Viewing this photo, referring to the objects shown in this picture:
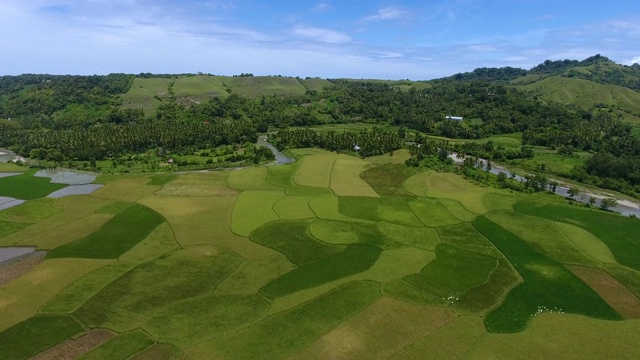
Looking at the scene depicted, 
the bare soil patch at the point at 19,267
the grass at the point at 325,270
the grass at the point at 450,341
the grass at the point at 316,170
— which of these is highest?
the grass at the point at 316,170

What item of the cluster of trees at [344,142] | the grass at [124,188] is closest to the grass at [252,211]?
the grass at [124,188]

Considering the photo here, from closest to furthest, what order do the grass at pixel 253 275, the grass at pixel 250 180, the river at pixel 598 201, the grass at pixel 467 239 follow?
the grass at pixel 253 275
the grass at pixel 467 239
the river at pixel 598 201
the grass at pixel 250 180

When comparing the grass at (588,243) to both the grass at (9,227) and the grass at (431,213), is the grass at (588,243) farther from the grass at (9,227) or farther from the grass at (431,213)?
the grass at (9,227)

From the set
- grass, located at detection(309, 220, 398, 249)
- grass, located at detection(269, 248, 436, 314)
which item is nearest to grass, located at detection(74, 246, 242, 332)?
grass, located at detection(269, 248, 436, 314)

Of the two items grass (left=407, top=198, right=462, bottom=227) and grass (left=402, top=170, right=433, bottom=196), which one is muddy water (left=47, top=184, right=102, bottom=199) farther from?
grass (left=402, top=170, right=433, bottom=196)

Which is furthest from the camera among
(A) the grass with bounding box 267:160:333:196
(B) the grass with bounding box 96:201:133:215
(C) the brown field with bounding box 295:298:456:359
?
(A) the grass with bounding box 267:160:333:196

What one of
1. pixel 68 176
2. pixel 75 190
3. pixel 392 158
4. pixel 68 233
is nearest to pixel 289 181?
pixel 392 158
